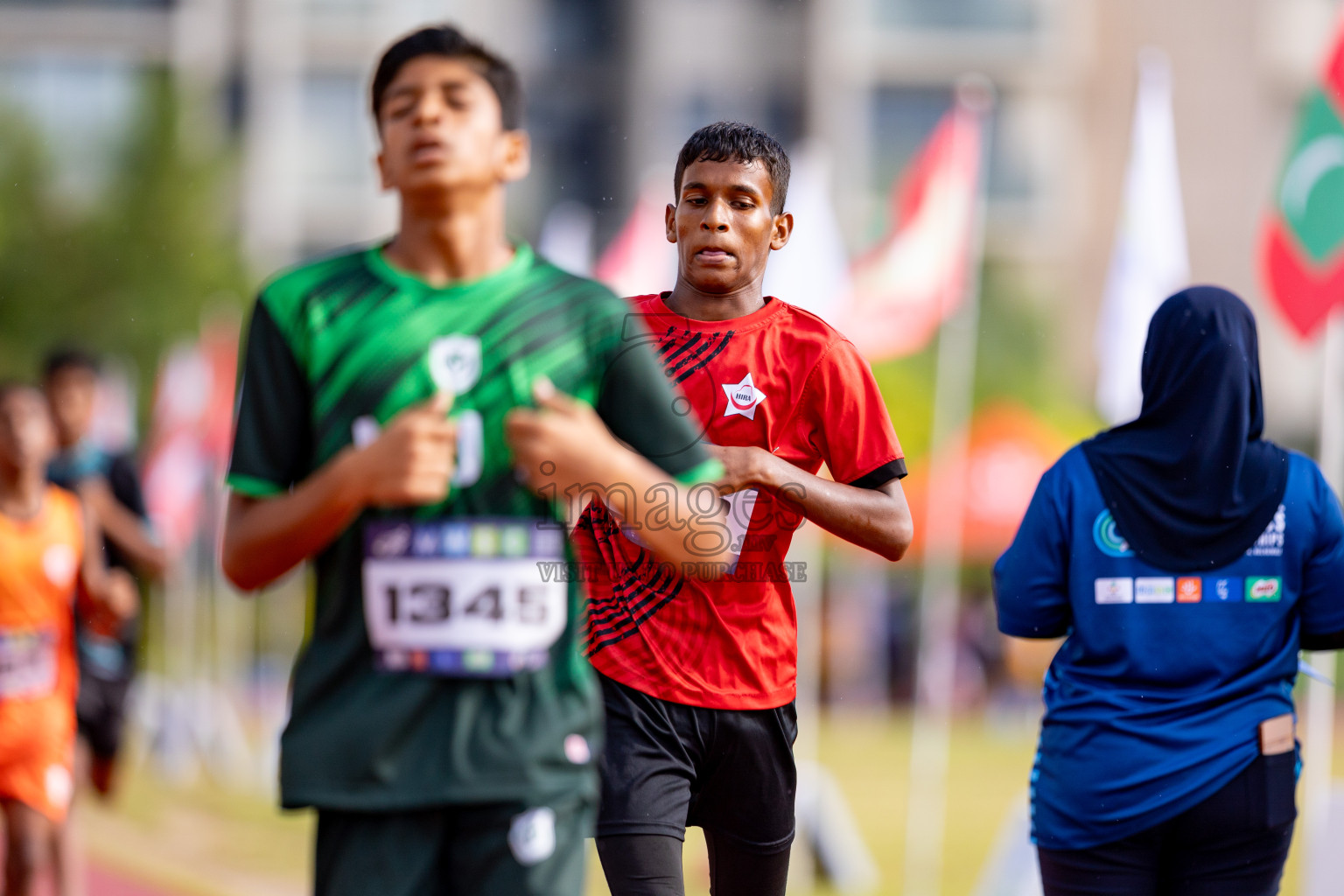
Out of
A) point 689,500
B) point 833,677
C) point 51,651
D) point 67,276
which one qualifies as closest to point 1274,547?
point 689,500

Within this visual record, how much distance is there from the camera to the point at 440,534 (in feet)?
9.34

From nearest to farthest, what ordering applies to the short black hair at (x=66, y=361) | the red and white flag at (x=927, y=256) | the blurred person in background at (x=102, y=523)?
the blurred person in background at (x=102, y=523), the short black hair at (x=66, y=361), the red and white flag at (x=927, y=256)

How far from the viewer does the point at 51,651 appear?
690 centimetres

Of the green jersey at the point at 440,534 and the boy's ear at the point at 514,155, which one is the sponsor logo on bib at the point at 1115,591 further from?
the boy's ear at the point at 514,155

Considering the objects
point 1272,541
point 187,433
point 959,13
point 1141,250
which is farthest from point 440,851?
point 959,13

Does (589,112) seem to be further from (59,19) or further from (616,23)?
(59,19)

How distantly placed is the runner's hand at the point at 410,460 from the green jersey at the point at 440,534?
0.46 ft

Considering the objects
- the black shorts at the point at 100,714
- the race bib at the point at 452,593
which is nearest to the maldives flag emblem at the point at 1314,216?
the black shorts at the point at 100,714

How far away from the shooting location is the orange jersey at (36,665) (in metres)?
6.70

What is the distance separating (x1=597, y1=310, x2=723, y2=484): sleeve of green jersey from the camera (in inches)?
118

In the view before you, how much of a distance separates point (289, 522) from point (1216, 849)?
237cm

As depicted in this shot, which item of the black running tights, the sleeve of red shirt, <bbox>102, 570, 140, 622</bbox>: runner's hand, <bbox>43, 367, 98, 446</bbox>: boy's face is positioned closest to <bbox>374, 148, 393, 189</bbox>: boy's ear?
the sleeve of red shirt

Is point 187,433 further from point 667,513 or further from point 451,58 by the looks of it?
point 667,513

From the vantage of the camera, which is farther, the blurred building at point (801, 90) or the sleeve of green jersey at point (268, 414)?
the blurred building at point (801, 90)
